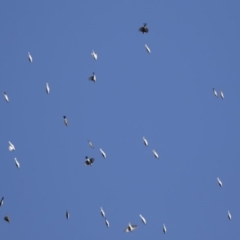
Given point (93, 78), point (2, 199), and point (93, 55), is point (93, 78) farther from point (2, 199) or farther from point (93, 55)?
point (2, 199)

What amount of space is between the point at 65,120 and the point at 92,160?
1.79 m

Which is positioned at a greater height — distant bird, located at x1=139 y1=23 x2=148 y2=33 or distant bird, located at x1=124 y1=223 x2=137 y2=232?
distant bird, located at x1=139 y1=23 x2=148 y2=33

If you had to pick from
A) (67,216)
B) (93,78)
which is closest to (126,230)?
(67,216)

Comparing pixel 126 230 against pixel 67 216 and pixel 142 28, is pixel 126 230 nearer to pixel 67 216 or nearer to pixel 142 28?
pixel 67 216

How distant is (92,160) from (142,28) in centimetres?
522

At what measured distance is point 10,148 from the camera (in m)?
57.9

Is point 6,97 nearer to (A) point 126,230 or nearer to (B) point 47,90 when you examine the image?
(B) point 47,90

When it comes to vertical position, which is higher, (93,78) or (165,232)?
(93,78)

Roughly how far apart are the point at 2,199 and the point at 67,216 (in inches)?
106

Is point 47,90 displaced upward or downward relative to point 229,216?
upward

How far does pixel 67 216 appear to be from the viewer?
58938 millimetres

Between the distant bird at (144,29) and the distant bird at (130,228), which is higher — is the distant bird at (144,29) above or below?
above

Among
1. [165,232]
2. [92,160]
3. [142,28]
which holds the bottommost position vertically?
[165,232]

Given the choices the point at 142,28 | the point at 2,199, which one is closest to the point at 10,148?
the point at 2,199
